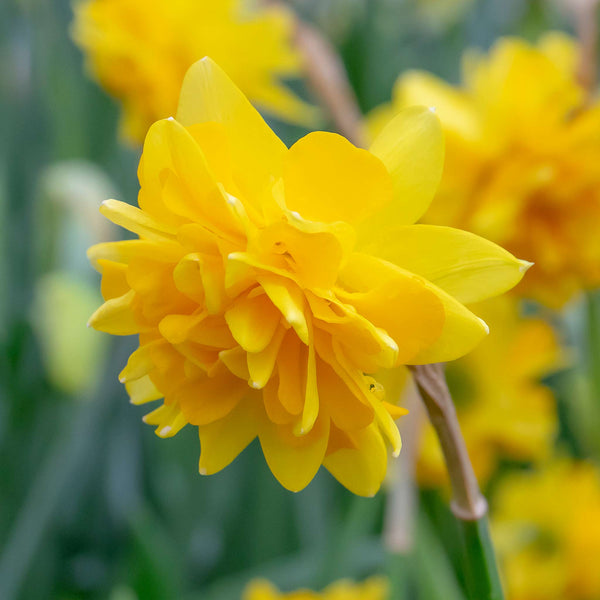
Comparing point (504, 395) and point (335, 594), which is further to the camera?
point (504, 395)

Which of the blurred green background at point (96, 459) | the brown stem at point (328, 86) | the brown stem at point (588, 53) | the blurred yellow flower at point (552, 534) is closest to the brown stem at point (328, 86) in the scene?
the brown stem at point (328, 86)

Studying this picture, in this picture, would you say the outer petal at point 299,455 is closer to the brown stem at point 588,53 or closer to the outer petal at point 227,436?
the outer petal at point 227,436

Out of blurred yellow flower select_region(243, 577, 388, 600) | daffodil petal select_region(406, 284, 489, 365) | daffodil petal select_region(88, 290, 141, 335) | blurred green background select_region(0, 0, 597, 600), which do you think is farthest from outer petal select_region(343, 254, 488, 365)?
blurred green background select_region(0, 0, 597, 600)

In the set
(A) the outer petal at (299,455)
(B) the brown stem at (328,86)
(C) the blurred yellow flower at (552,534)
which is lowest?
(C) the blurred yellow flower at (552,534)

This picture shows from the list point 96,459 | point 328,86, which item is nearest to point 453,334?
point 328,86

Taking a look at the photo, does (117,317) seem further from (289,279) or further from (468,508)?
(468,508)

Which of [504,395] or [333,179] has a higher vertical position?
[333,179]

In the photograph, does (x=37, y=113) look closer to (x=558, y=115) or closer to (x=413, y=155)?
(x=558, y=115)
